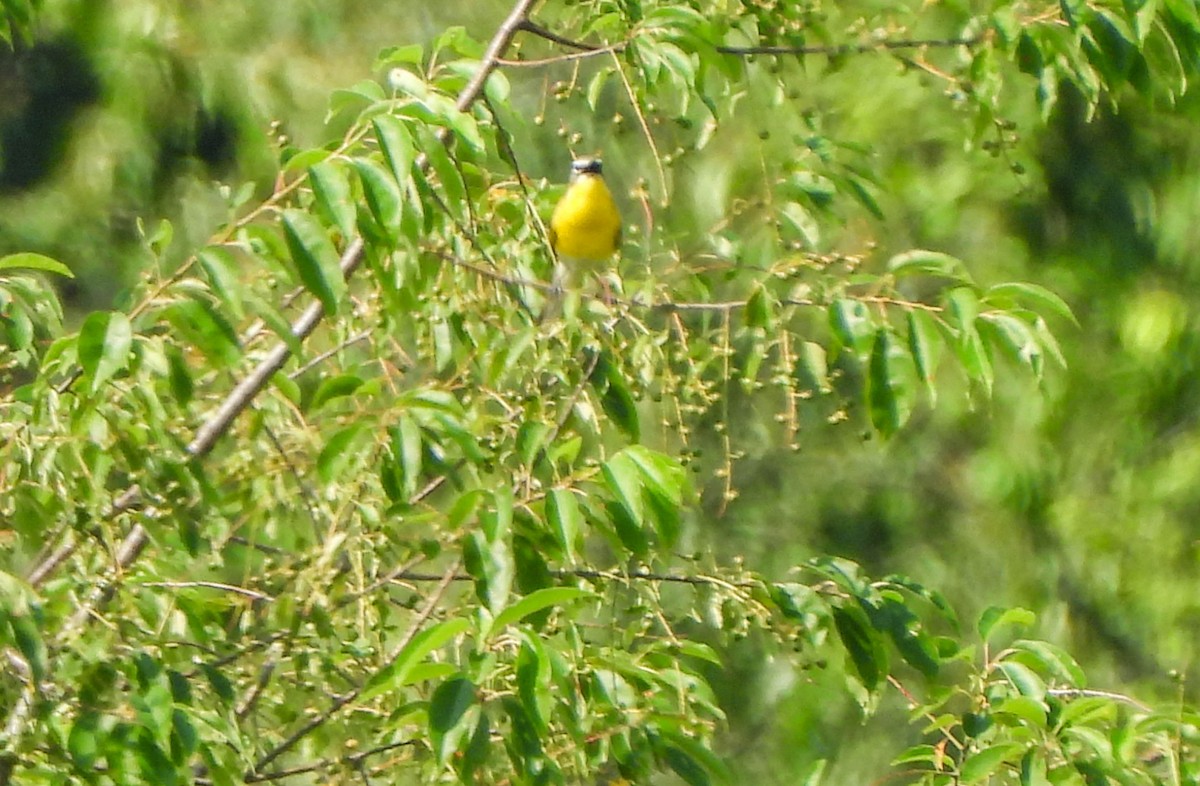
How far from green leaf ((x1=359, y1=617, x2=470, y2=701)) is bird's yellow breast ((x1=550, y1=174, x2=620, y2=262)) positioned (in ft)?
4.37

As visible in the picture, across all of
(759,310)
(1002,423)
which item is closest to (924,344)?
(759,310)

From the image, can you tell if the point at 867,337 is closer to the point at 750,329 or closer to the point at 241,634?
the point at 750,329

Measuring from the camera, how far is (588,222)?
11.5 ft

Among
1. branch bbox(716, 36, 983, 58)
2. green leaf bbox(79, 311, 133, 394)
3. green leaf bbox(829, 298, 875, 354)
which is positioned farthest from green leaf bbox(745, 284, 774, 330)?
green leaf bbox(79, 311, 133, 394)

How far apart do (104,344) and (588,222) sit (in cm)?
175

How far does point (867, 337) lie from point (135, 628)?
0.83m

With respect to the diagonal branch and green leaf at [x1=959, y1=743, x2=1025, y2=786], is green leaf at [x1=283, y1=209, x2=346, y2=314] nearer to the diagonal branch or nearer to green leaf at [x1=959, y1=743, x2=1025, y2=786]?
the diagonal branch

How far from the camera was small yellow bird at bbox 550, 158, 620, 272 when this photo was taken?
10.9 ft

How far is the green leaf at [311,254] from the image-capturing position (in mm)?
1889

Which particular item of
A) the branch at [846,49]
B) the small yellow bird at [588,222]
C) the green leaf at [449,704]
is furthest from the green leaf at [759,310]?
the small yellow bird at [588,222]

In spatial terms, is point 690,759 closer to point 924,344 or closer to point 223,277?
point 924,344

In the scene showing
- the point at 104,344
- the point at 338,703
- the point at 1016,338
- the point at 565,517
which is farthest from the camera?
the point at 338,703

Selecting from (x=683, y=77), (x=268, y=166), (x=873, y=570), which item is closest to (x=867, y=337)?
(x=683, y=77)

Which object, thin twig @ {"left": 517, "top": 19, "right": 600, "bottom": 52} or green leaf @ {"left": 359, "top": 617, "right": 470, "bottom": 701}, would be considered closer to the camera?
green leaf @ {"left": 359, "top": 617, "right": 470, "bottom": 701}
